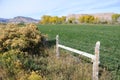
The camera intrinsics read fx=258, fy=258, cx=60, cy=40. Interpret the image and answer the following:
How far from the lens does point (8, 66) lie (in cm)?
823

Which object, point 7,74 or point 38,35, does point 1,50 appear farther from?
point 7,74

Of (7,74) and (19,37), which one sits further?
(19,37)

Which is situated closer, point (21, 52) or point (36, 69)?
point (36, 69)

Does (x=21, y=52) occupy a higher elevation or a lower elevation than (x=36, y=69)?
higher

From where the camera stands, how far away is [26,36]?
1396 cm

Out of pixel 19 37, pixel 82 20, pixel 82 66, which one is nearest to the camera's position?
pixel 82 66

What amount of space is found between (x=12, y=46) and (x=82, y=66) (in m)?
4.26

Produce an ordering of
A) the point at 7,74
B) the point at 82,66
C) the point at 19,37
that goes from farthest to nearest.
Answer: the point at 19,37
the point at 82,66
the point at 7,74

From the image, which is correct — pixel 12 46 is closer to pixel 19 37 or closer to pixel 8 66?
pixel 19 37

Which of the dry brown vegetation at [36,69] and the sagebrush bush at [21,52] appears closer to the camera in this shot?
the dry brown vegetation at [36,69]

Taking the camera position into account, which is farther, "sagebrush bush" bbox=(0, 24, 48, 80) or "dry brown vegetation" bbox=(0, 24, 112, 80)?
"sagebrush bush" bbox=(0, 24, 48, 80)

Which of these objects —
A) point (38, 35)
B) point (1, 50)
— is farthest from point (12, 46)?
point (38, 35)

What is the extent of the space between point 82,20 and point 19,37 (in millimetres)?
160301

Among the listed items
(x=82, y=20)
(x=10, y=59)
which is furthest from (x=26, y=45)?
(x=82, y=20)
